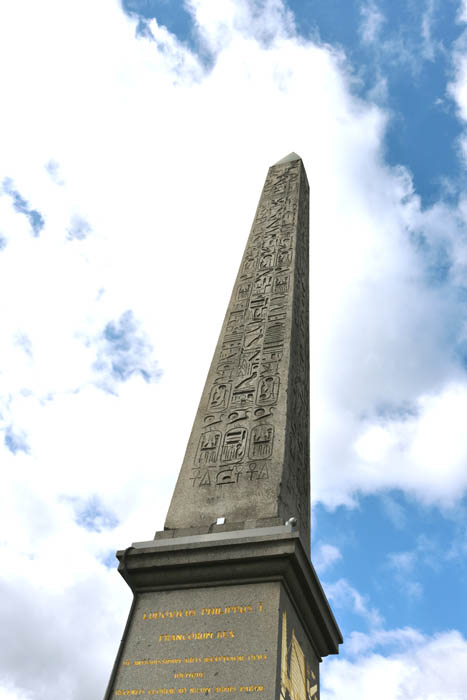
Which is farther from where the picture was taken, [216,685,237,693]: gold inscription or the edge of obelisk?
the edge of obelisk

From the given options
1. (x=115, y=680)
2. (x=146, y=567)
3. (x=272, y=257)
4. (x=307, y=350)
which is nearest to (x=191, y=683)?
(x=115, y=680)

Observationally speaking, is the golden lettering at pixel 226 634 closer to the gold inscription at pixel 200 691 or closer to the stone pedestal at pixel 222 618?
the stone pedestal at pixel 222 618

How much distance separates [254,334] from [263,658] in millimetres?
3942

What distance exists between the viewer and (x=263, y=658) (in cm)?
450

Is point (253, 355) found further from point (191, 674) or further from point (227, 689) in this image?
point (227, 689)

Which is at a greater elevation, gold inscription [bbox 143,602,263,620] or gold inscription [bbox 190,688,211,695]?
gold inscription [bbox 143,602,263,620]

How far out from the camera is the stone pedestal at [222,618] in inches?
179

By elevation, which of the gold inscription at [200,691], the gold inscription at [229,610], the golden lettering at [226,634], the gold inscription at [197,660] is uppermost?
the gold inscription at [229,610]

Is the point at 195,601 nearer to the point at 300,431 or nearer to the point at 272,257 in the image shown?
the point at 300,431

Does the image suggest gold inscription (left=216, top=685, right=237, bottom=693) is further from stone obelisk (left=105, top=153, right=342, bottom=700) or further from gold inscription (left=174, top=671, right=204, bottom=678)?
gold inscription (left=174, top=671, right=204, bottom=678)

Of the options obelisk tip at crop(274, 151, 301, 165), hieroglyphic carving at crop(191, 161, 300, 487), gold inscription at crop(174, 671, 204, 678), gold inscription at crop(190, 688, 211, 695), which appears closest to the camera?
gold inscription at crop(190, 688, 211, 695)

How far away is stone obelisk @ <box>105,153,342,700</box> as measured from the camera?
4.63 m

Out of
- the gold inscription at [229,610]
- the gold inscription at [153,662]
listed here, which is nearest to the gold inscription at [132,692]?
the gold inscription at [153,662]

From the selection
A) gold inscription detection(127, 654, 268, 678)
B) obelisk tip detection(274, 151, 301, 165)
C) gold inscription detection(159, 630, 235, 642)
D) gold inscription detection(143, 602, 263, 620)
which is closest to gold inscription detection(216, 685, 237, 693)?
gold inscription detection(127, 654, 268, 678)
